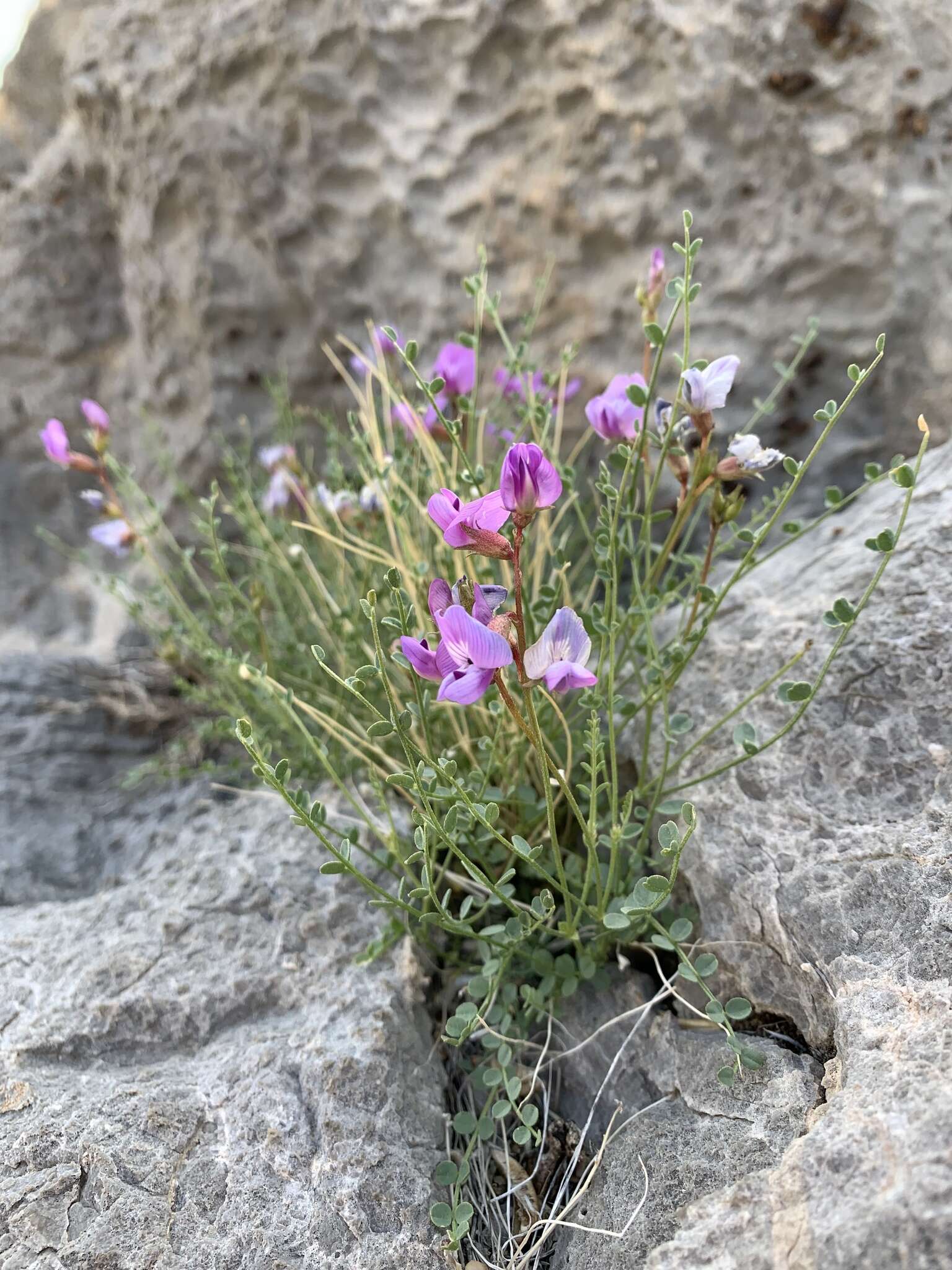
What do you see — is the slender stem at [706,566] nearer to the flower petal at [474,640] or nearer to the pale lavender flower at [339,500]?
the flower petal at [474,640]

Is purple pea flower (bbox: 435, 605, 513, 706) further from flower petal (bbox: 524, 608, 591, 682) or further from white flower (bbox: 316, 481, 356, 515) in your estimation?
white flower (bbox: 316, 481, 356, 515)

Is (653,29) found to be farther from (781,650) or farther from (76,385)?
(76,385)

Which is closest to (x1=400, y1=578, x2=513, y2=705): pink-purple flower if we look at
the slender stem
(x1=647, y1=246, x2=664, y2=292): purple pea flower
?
the slender stem

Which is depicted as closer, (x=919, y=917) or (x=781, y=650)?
(x=919, y=917)

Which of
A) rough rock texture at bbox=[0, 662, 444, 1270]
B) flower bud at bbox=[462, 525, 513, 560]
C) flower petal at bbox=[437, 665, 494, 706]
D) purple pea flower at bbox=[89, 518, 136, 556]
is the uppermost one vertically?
flower bud at bbox=[462, 525, 513, 560]

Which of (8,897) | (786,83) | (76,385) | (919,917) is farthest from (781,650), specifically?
(76,385)

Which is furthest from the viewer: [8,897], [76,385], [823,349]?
[76,385]
